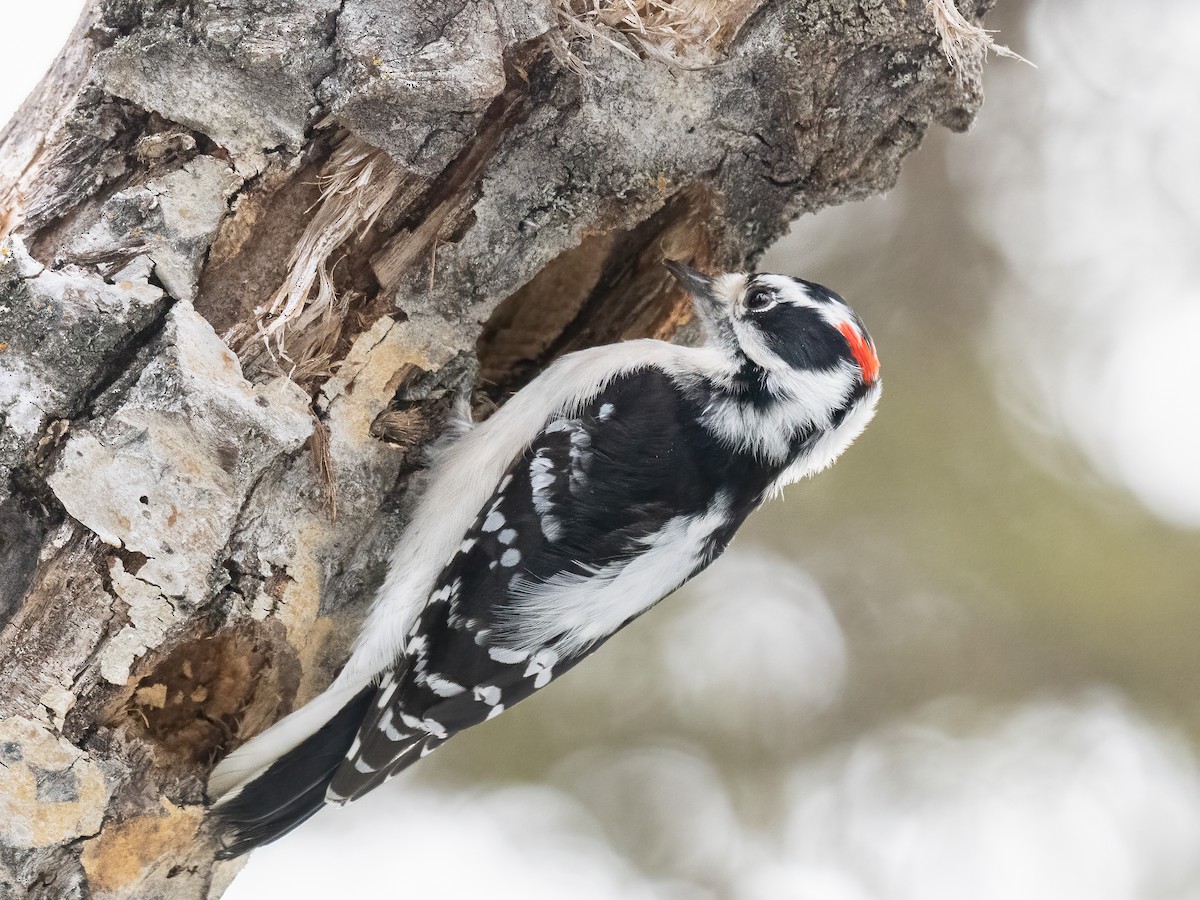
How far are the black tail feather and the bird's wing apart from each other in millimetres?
69

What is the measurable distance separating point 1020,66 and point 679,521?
6.93ft

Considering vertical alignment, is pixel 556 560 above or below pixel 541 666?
above

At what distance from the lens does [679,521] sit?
2.64 m

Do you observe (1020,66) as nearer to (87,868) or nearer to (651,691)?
(651,691)

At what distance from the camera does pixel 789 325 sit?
9.03ft

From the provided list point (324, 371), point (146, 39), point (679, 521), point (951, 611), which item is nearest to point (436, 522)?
point (324, 371)

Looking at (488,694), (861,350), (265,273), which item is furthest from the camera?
(861,350)

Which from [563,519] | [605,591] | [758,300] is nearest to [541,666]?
[605,591]

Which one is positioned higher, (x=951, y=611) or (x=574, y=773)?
(x=951, y=611)

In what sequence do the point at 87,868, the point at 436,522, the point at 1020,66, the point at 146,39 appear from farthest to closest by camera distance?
the point at 1020,66, the point at 436,522, the point at 87,868, the point at 146,39

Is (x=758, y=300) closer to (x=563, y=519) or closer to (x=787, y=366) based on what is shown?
(x=787, y=366)

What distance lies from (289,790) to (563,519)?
99cm

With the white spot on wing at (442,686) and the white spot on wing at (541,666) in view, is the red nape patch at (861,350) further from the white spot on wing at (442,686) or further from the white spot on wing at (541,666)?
the white spot on wing at (442,686)

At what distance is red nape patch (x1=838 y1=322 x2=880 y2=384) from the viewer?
2734mm
